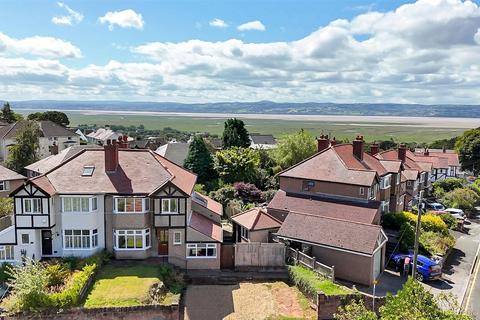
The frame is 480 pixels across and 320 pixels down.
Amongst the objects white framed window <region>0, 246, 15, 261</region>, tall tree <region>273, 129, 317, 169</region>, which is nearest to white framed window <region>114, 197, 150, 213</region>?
white framed window <region>0, 246, 15, 261</region>

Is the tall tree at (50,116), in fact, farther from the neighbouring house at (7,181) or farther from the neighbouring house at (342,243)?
the neighbouring house at (342,243)

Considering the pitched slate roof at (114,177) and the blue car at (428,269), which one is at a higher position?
the pitched slate roof at (114,177)

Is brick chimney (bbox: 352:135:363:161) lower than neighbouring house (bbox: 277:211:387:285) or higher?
higher

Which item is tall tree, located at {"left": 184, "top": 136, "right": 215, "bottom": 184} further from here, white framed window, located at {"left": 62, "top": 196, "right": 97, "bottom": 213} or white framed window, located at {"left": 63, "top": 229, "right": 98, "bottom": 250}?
white framed window, located at {"left": 63, "top": 229, "right": 98, "bottom": 250}

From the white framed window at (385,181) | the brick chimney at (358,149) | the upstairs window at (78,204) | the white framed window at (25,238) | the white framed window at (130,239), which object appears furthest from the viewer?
the brick chimney at (358,149)

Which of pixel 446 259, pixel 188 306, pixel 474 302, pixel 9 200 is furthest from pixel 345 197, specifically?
pixel 9 200

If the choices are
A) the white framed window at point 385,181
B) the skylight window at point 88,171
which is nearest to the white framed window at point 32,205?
the skylight window at point 88,171

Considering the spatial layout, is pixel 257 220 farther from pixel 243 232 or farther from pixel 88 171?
pixel 88 171
